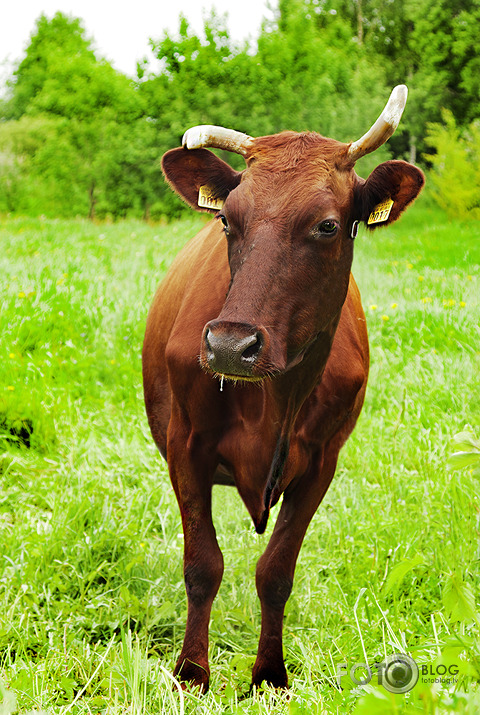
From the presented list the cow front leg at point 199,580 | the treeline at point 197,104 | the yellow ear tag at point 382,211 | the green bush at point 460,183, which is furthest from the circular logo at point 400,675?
the treeline at point 197,104

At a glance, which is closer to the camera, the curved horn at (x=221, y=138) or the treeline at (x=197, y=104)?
the curved horn at (x=221, y=138)

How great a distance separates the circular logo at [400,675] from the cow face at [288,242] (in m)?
1.03

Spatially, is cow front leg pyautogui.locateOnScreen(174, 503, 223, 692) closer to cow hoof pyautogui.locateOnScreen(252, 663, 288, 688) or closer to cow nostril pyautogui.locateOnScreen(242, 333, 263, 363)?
cow hoof pyautogui.locateOnScreen(252, 663, 288, 688)

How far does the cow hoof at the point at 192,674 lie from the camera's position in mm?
3055

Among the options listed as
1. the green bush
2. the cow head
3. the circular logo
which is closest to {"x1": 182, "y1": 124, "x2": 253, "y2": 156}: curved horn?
the cow head

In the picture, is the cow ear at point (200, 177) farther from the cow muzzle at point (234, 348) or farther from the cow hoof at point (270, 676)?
the cow hoof at point (270, 676)

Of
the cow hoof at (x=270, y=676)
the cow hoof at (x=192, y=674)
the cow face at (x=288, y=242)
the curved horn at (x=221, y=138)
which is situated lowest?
the cow hoof at (x=270, y=676)

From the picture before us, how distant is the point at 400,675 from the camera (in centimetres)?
163

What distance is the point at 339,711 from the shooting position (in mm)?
2166

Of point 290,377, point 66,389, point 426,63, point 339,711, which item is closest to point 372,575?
point 290,377

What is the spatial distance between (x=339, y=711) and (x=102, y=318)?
537 centimetres

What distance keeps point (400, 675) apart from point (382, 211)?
5.90ft

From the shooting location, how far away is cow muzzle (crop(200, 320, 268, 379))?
237 centimetres

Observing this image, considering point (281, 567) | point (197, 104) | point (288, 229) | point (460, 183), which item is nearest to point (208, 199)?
point (288, 229)
